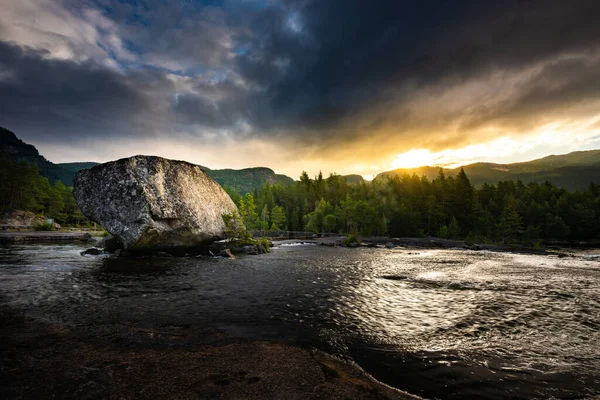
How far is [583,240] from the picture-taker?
277 ft

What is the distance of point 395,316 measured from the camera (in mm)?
10148

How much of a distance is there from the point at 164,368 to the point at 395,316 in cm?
820

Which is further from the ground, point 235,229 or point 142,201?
point 142,201

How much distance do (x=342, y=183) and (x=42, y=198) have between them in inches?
5177

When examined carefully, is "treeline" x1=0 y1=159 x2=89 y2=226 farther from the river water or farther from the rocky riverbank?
the river water

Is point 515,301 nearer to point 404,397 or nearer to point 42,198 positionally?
point 404,397

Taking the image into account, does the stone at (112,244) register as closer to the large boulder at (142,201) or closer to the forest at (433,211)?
the large boulder at (142,201)

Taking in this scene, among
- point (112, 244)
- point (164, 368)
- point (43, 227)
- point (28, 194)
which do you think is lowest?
point (112, 244)

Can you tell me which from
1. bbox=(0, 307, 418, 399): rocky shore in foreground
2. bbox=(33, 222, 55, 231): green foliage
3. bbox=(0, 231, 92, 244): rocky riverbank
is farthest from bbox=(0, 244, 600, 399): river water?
bbox=(33, 222, 55, 231): green foliage

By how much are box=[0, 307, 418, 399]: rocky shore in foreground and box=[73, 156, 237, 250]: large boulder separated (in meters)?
19.5

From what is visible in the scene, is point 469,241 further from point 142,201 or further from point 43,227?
point 43,227

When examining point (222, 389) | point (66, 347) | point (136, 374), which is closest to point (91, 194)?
point (66, 347)

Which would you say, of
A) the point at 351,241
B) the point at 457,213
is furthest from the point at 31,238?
the point at 457,213

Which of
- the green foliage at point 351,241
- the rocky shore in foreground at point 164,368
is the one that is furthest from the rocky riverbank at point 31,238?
the green foliage at point 351,241
